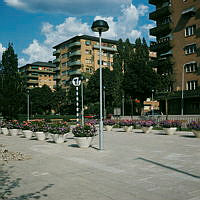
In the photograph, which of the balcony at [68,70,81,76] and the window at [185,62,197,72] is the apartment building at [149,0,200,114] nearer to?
the window at [185,62,197,72]

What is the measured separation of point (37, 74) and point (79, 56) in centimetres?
3267

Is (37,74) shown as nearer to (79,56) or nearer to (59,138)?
(79,56)

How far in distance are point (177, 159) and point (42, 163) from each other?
15.1ft

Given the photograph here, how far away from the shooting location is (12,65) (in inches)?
2726

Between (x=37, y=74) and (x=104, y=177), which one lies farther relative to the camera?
(x=37, y=74)

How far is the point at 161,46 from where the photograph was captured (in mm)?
49844

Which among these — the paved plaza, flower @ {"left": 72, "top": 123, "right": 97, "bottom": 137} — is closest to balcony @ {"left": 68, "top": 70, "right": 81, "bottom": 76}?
flower @ {"left": 72, "top": 123, "right": 97, "bottom": 137}

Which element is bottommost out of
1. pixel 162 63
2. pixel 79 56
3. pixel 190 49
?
pixel 162 63

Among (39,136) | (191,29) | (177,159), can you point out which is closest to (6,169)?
(177,159)

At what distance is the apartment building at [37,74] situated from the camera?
4286 inches

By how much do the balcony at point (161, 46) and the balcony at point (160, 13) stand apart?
16.8 ft

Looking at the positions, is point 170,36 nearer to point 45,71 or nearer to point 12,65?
point 12,65

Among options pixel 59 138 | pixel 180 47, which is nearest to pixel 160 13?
pixel 180 47

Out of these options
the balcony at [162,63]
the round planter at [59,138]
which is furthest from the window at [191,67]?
the round planter at [59,138]
